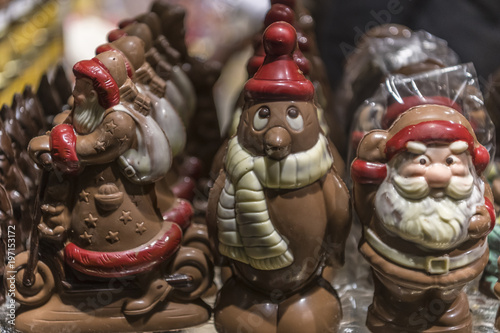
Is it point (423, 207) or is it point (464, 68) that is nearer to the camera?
point (423, 207)

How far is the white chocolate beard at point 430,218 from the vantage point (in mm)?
1115

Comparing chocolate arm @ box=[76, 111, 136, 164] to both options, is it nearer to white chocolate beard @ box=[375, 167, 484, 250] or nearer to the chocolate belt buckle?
white chocolate beard @ box=[375, 167, 484, 250]

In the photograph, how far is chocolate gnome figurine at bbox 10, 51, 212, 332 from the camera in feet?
3.86

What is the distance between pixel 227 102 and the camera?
Result: 3033 mm

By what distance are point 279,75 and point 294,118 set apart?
3.3 inches

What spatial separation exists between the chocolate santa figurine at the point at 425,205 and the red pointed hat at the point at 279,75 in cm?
17

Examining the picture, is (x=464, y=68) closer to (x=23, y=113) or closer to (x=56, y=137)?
(x=56, y=137)

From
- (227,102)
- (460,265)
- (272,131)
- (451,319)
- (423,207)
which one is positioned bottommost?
(227,102)

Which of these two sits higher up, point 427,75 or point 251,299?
point 427,75

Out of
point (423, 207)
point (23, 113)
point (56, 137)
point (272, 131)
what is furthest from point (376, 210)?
point (23, 113)

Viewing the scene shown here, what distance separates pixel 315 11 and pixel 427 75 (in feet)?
4.77

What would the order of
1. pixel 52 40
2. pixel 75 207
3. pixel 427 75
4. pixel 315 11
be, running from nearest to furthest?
pixel 75 207 < pixel 427 75 < pixel 52 40 < pixel 315 11

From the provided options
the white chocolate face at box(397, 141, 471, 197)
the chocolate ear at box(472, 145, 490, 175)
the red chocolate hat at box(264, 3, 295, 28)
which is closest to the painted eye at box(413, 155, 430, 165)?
the white chocolate face at box(397, 141, 471, 197)

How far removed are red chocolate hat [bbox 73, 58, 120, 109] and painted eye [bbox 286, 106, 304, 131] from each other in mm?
327
